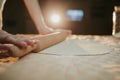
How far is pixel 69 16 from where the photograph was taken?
11.5 feet

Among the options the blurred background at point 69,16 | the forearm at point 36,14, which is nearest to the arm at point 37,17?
the forearm at point 36,14

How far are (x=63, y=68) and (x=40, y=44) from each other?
0.27 meters

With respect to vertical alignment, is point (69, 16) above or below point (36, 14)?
below

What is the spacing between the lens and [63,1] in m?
3.46

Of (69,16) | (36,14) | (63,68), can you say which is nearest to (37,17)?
(36,14)

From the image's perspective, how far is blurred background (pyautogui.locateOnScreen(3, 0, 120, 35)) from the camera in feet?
11.0

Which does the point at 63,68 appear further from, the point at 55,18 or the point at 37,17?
the point at 55,18

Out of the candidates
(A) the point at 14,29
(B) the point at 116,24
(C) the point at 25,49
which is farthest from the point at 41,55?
(A) the point at 14,29

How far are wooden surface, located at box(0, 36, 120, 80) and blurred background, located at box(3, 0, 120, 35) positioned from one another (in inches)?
96.3

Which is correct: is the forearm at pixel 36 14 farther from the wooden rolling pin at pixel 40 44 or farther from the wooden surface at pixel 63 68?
the wooden surface at pixel 63 68

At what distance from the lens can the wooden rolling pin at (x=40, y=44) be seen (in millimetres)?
758

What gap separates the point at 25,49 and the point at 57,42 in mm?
443

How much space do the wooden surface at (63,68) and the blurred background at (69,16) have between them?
2446 mm

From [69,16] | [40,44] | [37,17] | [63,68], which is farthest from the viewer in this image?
[69,16]
